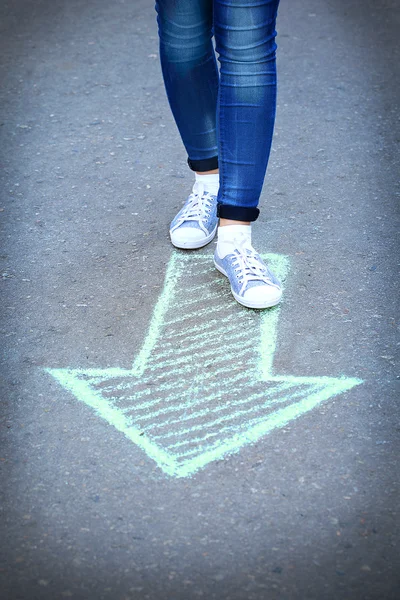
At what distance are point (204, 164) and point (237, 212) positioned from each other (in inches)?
14.7

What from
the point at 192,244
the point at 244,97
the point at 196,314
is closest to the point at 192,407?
the point at 196,314

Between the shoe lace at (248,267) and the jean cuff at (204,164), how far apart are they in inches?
16.4

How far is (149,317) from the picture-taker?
8.34ft

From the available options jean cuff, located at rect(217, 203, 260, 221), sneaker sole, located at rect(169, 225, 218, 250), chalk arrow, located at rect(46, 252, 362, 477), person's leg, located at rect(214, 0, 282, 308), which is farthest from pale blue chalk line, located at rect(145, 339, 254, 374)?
sneaker sole, located at rect(169, 225, 218, 250)

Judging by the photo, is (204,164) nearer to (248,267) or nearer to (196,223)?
(196,223)

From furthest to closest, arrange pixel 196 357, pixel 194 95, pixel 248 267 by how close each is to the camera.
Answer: pixel 194 95
pixel 248 267
pixel 196 357

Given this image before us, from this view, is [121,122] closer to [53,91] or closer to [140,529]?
[53,91]

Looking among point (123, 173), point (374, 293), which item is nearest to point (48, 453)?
point (374, 293)

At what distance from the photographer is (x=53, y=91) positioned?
14.1 feet

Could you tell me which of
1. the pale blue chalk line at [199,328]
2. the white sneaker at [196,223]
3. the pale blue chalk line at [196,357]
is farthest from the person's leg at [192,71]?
the pale blue chalk line at [196,357]

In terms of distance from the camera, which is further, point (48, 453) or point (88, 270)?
point (88, 270)

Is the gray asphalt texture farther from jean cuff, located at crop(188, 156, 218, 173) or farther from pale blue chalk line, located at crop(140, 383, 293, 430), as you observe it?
jean cuff, located at crop(188, 156, 218, 173)

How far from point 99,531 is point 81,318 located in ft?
3.05

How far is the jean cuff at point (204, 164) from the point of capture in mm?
2852
